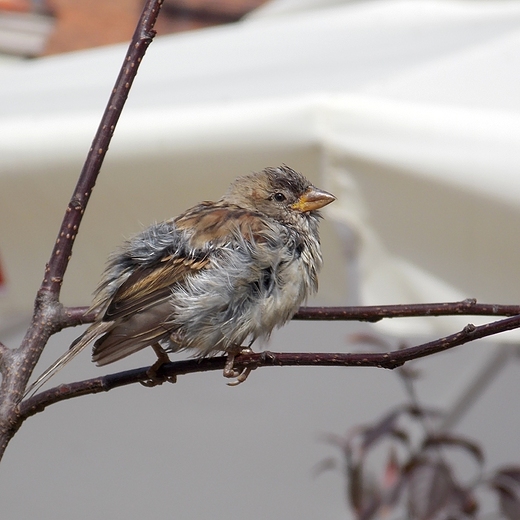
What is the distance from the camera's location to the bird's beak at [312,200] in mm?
2248

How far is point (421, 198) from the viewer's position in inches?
84.7

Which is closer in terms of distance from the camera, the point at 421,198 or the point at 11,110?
the point at 421,198

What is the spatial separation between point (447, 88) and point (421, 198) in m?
0.38

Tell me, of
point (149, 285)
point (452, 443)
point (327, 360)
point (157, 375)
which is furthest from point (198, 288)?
point (452, 443)

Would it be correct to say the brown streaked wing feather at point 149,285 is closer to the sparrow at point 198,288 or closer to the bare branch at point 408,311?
the sparrow at point 198,288

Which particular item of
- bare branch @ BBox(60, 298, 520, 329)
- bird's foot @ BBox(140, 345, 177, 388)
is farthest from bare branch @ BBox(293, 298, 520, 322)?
bird's foot @ BBox(140, 345, 177, 388)

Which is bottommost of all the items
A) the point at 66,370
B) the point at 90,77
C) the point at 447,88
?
the point at 66,370

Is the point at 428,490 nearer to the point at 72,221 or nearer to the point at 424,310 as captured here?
the point at 424,310

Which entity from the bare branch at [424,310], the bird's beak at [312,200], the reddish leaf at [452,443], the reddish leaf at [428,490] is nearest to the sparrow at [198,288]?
the bird's beak at [312,200]

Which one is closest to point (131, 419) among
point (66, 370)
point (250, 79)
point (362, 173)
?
point (66, 370)

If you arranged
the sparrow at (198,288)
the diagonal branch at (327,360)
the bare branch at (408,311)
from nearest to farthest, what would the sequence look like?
the diagonal branch at (327,360) → the bare branch at (408,311) → the sparrow at (198,288)

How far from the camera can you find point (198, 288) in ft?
6.09

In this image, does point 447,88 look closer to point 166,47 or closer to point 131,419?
point 166,47

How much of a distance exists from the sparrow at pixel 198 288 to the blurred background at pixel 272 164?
0.96 ft
